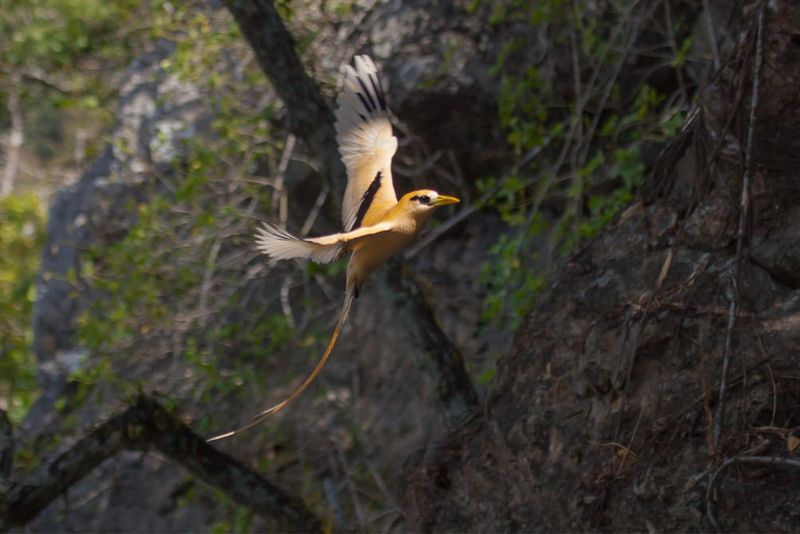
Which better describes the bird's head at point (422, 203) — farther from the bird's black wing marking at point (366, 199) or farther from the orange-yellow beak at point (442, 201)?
the bird's black wing marking at point (366, 199)

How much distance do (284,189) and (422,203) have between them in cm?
418

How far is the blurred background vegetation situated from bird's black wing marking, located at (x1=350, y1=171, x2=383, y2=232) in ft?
5.43

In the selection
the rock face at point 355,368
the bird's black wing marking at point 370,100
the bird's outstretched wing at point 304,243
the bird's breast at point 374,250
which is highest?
the bird's black wing marking at point 370,100

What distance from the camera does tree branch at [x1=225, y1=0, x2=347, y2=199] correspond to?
475 cm

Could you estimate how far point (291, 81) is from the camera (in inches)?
189

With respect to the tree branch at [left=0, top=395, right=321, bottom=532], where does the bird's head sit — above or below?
above

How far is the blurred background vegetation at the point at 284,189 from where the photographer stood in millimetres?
5684

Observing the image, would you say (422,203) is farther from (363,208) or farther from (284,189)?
(284,189)

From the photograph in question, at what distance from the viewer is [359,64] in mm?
3938

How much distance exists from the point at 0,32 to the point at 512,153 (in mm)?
6306

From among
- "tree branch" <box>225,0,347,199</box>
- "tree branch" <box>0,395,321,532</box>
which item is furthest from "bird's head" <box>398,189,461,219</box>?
"tree branch" <box>0,395,321,532</box>

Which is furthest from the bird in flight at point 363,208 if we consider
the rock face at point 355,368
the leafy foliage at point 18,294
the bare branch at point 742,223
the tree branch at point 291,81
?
the leafy foliage at point 18,294

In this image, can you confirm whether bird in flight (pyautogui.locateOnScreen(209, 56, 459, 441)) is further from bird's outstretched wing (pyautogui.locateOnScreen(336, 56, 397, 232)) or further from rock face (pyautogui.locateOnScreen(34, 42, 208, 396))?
rock face (pyautogui.locateOnScreen(34, 42, 208, 396))

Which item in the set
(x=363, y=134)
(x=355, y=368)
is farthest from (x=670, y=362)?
(x=355, y=368)
